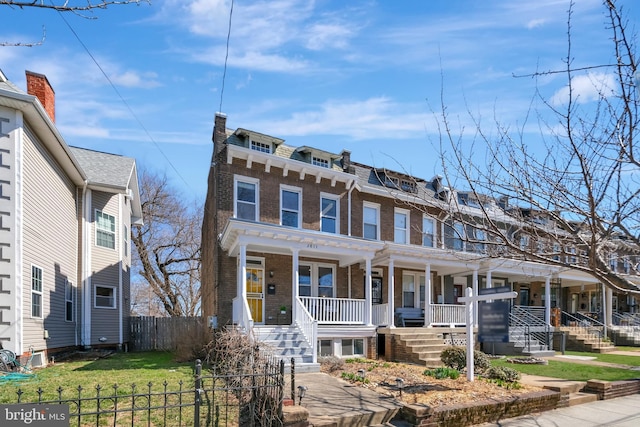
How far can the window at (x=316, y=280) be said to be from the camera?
640 inches

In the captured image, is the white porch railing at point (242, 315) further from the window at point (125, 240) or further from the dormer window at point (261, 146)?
the window at point (125, 240)

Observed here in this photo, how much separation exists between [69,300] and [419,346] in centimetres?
1233

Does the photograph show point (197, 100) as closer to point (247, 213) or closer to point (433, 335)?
point (247, 213)

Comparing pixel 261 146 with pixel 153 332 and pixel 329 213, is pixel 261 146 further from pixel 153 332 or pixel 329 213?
pixel 153 332

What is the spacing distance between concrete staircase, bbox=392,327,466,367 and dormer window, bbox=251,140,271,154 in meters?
8.05

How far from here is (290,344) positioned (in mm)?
12141

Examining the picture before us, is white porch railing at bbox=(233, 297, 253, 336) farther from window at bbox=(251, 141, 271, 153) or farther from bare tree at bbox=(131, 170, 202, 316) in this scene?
bare tree at bbox=(131, 170, 202, 316)

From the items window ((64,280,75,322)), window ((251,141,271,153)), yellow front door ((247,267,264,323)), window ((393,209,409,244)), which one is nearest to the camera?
yellow front door ((247,267,264,323))

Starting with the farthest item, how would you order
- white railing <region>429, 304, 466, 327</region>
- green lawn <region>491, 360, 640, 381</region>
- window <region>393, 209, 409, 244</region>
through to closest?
window <region>393, 209, 409, 244</region>
white railing <region>429, 304, 466, 327</region>
green lawn <region>491, 360, 640, 381</region>

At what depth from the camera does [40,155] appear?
12992mm

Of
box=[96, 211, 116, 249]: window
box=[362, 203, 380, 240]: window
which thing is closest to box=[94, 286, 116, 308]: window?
box=[96, 211, 116, 249]: window

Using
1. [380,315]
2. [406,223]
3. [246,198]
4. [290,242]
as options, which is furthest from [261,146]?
[380,315]

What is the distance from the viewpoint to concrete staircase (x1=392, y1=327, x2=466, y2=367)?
13.3m

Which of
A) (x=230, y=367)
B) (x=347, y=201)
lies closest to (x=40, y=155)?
(x=230, y=367)
